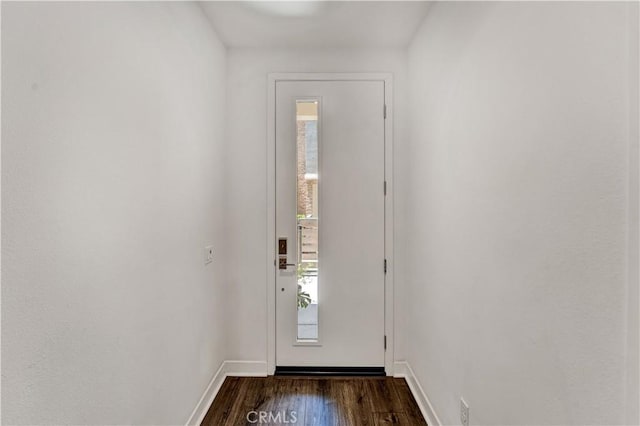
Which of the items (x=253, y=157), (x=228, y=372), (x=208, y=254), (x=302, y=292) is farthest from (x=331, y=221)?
(x=228, y=372)

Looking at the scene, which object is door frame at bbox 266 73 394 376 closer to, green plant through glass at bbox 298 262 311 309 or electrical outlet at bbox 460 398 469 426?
green plant through glass at bbox 298 262 311 309

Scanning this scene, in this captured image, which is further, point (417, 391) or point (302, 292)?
point (302, 292)

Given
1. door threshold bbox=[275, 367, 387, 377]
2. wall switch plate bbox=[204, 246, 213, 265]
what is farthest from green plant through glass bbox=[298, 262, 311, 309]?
wall switch plate bbox=[204, 246, 213, 265]

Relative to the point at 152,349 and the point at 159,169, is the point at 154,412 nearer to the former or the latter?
the point at 152,349

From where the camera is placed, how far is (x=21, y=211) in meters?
0.85

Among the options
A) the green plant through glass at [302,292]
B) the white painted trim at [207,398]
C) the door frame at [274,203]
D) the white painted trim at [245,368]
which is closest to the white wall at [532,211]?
the door frame at [274,203]

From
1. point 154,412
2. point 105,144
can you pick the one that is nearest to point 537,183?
point 105,144

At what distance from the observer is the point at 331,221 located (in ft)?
8.47

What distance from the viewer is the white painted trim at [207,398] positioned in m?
1.98

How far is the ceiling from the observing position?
6.60ft

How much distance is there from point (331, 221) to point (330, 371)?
1.15 meters

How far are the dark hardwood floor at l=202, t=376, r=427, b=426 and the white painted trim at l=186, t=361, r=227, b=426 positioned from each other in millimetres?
32

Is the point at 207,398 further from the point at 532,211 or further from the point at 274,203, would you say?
the point at 532,211

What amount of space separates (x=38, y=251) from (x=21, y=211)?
0.39 ft
